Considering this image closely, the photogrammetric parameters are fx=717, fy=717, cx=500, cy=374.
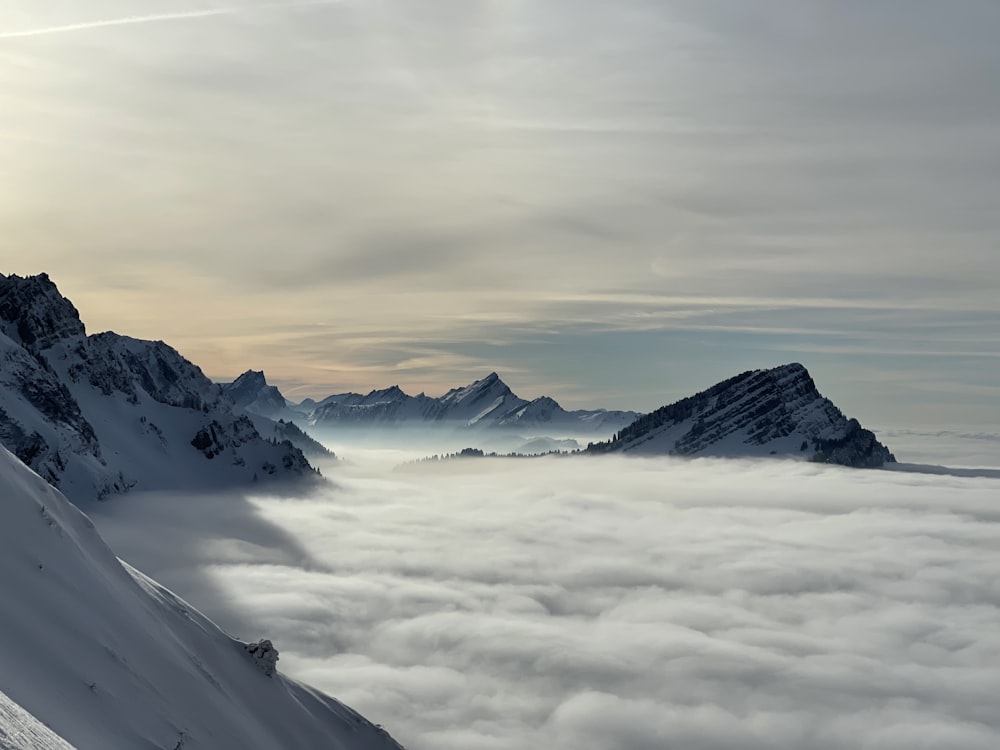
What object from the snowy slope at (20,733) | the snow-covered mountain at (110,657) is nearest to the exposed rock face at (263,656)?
the snow-covered mountain at (110,657)

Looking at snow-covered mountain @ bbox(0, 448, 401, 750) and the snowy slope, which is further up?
the snowy slope

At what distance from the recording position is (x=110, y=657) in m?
32.2

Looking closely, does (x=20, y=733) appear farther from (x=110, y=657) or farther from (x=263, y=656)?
(x=263, y=656)

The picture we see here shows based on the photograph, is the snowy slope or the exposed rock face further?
the exposed rock face

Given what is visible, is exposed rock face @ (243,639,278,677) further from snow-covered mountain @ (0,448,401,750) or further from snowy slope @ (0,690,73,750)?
snowy slope @ (0,690,73,750)

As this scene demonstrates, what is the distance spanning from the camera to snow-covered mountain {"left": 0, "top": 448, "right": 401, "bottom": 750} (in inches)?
1044

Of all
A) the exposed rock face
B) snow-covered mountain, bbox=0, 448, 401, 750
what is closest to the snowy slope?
snow-covered mountain, bbox=0, 448, 401, 750

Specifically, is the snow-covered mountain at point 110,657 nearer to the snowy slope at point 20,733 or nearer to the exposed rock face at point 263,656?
the exposed rock face at point 263,656

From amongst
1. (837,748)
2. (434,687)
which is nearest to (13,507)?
(434,687)

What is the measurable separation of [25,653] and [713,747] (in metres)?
189

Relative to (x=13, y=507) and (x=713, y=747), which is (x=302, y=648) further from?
(x=13, y=507)

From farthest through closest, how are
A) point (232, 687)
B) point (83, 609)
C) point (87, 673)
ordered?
point (232, 687), point (83, 609), point (87, 673)

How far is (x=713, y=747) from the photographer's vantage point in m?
180

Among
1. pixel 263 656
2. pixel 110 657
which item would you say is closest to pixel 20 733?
pixel 110 657
